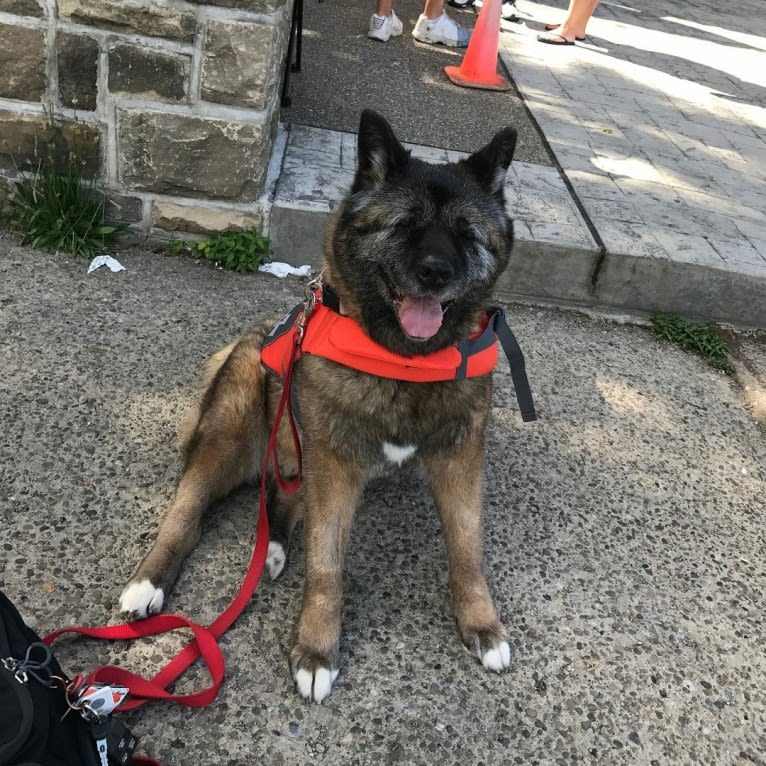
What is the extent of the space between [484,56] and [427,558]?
5704mm

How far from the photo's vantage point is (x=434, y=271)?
6.86ft

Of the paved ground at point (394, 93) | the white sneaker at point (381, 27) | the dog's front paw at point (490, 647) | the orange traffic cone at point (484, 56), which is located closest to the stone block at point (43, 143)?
the paved ground at point (394, 93)

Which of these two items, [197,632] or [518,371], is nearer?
[197,632]

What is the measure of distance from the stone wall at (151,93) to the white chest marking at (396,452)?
7.33 feet

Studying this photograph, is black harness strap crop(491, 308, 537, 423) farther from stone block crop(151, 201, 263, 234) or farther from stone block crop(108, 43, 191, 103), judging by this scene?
stone block crop(108, 43, 191, 103)

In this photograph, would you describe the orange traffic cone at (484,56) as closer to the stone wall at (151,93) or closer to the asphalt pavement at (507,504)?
the asphalt pavement at (507,504)

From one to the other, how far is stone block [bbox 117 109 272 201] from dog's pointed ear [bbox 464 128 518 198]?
1.80 metres

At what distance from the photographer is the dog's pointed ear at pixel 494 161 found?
93.5 inches

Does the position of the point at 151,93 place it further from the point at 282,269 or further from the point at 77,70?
the point at 282,269

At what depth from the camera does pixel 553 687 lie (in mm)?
2273

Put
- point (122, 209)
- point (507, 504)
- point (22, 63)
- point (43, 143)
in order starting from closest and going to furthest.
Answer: point (507, 504) < point (22, 63) < point (43, 143) < point (122, 209)

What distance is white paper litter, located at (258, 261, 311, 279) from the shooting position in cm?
419

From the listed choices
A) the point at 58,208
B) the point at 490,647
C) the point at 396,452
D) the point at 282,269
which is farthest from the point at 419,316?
the point at 58,208

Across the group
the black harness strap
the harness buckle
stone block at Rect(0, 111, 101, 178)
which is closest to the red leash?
the harness buckle
